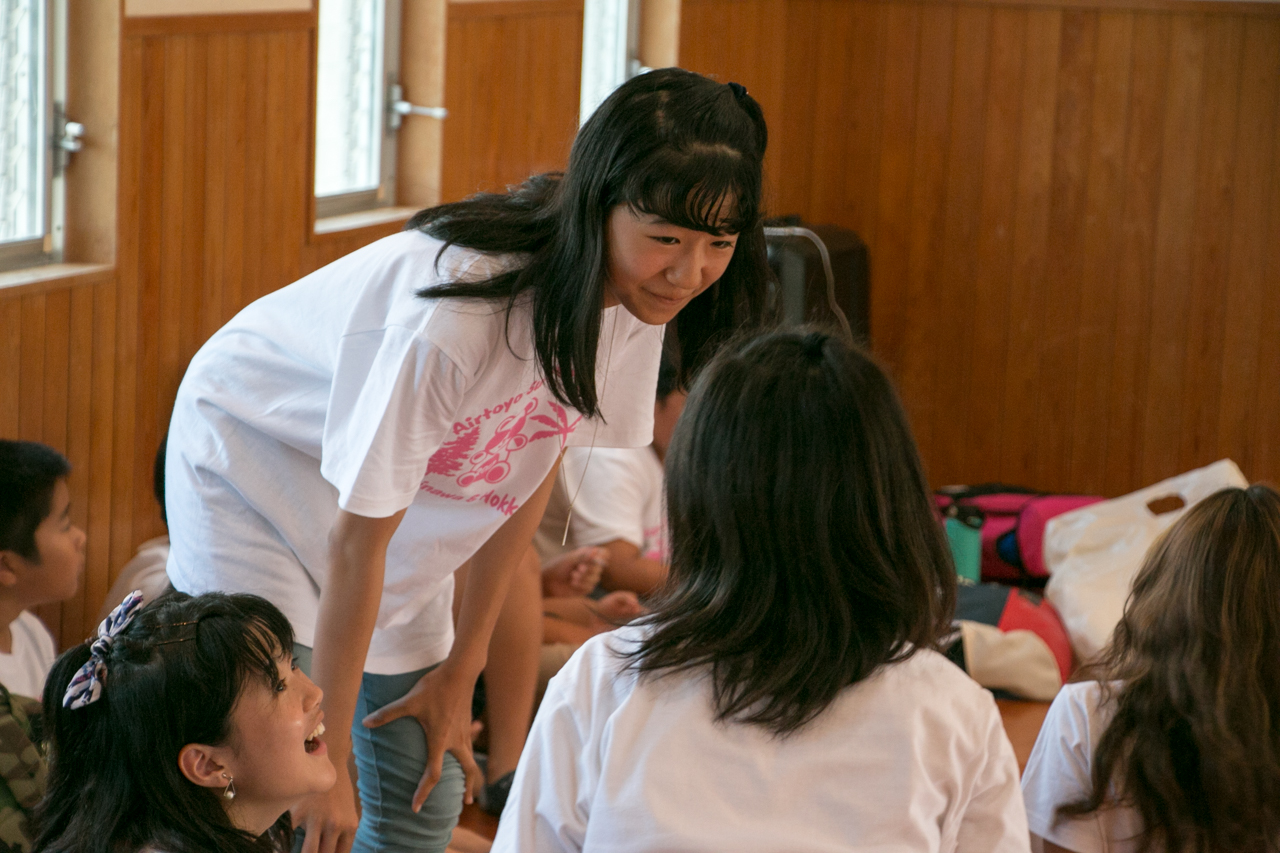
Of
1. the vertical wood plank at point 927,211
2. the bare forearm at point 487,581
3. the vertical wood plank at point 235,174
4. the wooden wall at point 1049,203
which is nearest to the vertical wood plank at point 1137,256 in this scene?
the wooden wall at point 1049,203

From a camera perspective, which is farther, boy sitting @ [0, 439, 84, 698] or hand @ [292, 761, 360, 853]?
boy sitting @ [0, 439, 84, 698]

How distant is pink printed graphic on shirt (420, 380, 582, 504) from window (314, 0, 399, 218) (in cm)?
186

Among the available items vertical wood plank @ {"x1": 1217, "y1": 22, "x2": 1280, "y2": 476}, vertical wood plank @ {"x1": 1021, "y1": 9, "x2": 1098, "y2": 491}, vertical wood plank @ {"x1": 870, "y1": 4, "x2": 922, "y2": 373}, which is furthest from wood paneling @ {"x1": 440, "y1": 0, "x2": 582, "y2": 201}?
vertical wood plank @ {"x1": 1217, "y1": 22, "x2": 1280, "y2": 476}

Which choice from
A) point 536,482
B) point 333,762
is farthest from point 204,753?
point 536,482

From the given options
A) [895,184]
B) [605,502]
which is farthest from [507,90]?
[895,184]

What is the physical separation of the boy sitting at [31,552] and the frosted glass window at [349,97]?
1.21 m

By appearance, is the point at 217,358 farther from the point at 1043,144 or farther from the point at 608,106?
the point at 1043,144

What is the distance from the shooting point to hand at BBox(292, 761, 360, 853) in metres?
1.43

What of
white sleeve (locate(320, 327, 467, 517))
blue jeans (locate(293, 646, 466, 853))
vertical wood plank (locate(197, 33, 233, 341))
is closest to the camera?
white sleeve (locate(320, 327, 467, 517))

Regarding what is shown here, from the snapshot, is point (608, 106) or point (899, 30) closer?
point (608, 106)

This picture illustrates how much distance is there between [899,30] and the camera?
16.0ft

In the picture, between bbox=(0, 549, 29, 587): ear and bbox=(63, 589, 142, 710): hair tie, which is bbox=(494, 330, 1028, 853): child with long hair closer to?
bbox=(63, 589, 142, 710): hair tie

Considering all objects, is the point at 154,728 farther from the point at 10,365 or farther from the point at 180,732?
the point at 10,365

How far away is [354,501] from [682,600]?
0.36 m
